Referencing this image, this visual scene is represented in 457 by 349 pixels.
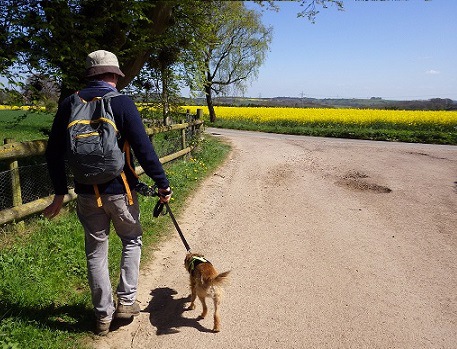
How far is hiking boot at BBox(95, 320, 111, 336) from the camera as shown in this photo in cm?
311

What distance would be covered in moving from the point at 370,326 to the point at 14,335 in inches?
124

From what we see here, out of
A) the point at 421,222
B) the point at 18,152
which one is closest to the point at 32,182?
the point at 18,152

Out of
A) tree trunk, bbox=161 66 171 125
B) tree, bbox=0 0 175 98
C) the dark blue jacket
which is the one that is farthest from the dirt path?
tree, bbox=0 0 175 98

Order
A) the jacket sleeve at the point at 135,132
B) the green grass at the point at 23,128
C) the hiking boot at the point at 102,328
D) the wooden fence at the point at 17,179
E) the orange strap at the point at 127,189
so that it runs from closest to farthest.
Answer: the jacket sleeve at the point at 135,132, the orange strap at the point at 127,189, the hiking boot at the point at 102,328, the wooden fence at the point at 17,179, the green grass at the point at 23,128

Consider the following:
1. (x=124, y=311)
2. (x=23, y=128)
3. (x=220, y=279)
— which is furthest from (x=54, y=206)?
(x=23, y=128)

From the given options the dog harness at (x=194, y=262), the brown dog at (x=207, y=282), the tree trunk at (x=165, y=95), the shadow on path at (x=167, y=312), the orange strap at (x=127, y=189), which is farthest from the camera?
the tree trunk at (x=165, y=95)

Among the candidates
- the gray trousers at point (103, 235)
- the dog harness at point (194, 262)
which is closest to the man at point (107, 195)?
the gray trousers at point (103, 235)

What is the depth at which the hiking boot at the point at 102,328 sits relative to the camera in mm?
3107

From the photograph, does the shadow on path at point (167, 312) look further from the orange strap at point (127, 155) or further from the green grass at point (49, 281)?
the orange strap at point (127, 155)

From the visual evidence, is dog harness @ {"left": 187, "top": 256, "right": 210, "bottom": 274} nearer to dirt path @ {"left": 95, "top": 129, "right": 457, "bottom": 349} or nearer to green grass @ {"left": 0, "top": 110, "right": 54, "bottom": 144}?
dirt path @ {"left": 95, "top": 129, "right": 457, "bottom": 349}

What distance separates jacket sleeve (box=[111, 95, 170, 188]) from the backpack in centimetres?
8

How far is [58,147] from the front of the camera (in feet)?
9.68

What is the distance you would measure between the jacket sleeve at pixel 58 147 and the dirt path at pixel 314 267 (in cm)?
146

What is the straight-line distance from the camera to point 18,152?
464 cm
